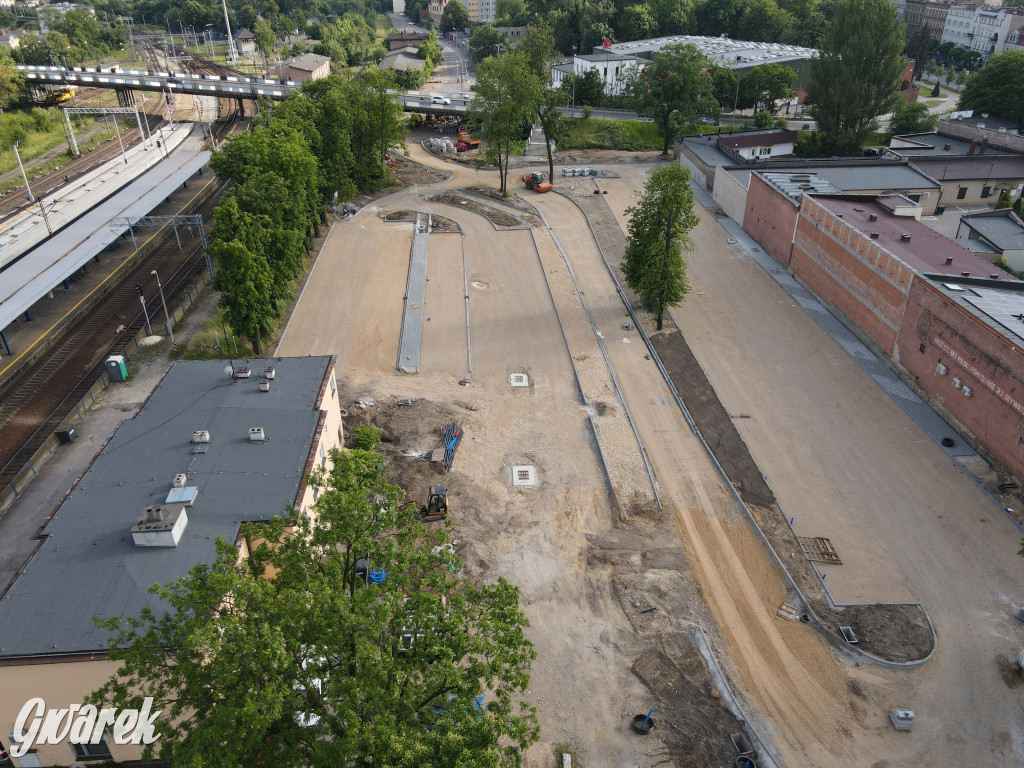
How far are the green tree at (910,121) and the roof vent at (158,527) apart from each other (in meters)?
87.6

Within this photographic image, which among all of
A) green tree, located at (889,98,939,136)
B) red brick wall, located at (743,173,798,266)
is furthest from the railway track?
green tree, located at (889,98,939,136)

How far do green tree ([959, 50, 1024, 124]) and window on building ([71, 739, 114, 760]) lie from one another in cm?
10071

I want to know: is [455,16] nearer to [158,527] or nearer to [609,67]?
[609,67]

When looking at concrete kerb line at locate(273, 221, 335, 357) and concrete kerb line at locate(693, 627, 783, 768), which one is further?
concrete kerb line at locate(273, 221, 335, 357)

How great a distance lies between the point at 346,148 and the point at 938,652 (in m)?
56.9

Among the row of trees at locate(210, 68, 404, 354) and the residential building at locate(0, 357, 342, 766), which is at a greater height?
the row of trees at locate(210, 68, 404, 354)

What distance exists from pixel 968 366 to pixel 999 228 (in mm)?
27611

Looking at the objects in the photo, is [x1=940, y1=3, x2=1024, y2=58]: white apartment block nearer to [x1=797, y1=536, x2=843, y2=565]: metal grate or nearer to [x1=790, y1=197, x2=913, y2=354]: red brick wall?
[x1=790, y1=197, x2=913, y2=354]: red brick wall

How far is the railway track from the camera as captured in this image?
35.6 m

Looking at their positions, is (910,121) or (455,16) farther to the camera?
(455,16)

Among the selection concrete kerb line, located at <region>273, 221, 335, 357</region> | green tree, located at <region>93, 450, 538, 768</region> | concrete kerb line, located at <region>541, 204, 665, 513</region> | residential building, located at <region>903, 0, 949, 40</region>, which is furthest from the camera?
residential building, located at <region>903, 0, 949, 40</region>

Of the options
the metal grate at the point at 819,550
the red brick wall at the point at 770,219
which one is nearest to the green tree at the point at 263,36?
the red brick wall at the point at 770,219

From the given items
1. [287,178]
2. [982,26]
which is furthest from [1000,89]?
[287,178]

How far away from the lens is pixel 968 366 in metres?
34.5
